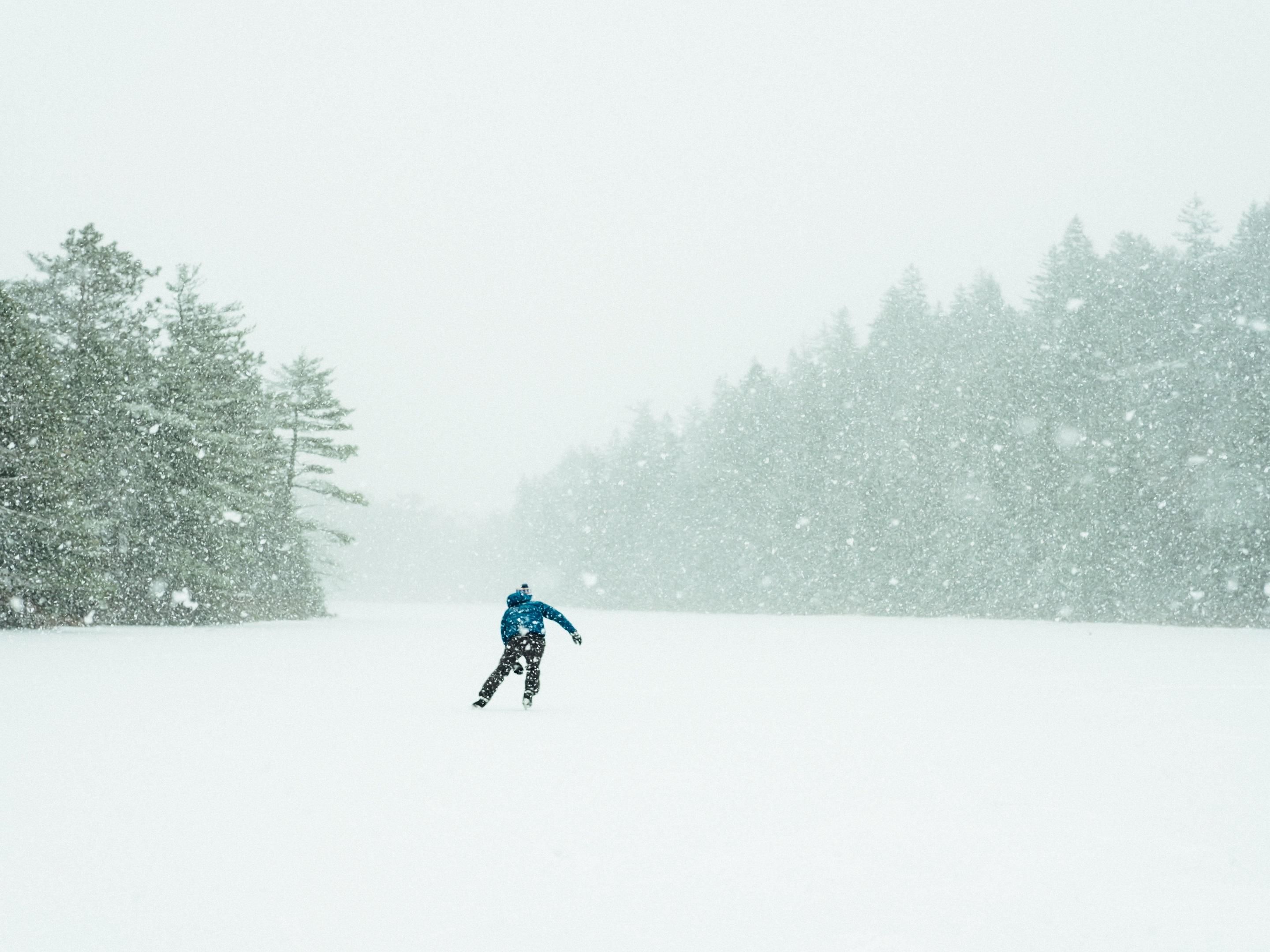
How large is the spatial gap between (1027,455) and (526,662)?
32.3 meters

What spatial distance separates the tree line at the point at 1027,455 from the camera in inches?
1314

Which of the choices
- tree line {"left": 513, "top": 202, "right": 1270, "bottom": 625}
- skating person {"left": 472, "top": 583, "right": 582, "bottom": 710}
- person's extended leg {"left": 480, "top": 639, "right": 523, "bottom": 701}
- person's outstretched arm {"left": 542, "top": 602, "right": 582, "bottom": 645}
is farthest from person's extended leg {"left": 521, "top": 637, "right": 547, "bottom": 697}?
tree line {"left": 513, "top": 202, "right": 1270, "bottom": 625}

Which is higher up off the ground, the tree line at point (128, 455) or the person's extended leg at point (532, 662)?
the tree line at point (128, 455)

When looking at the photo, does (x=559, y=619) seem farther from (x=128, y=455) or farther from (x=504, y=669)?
(x=128, y=455)

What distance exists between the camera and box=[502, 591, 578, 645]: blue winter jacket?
1352cm

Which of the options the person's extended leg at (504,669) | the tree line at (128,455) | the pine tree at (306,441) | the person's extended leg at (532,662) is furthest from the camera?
the pine tree at (306,441)

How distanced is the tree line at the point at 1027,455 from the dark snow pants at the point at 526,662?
2755 centimetres

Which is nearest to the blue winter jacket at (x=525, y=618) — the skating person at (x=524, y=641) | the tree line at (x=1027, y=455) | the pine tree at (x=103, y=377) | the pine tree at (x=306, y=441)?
the skating person at (x=524, y=641)

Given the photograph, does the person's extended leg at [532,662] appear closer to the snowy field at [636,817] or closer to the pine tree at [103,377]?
the snowy field at [636,817]

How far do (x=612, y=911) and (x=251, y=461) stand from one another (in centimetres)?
3492

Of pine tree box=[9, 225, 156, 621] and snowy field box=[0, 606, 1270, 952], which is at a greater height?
pine tree box=[9, 225, 156, 621]

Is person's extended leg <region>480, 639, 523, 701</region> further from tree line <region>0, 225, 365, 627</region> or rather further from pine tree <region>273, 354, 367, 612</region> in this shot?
pine tree <region>273, 354, 367, 612</region>

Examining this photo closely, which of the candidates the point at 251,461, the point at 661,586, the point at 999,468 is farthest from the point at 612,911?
the point at 661,586

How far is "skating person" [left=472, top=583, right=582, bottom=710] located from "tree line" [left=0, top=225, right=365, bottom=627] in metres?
18.1
